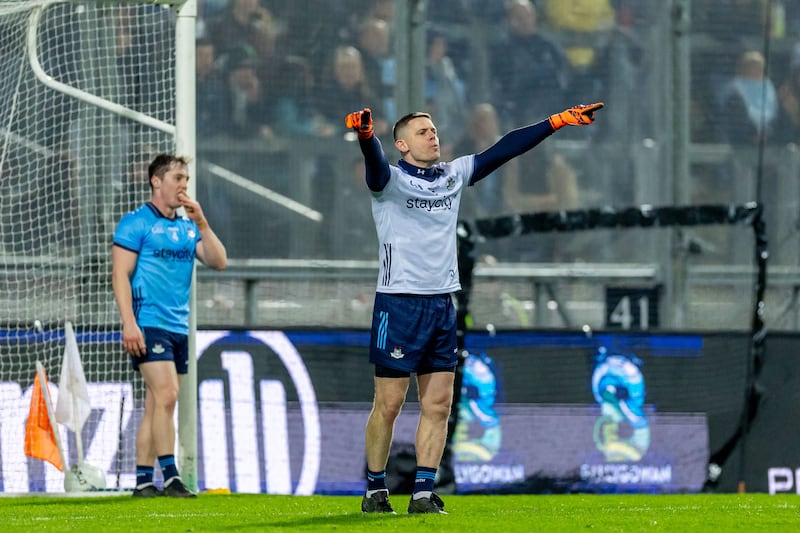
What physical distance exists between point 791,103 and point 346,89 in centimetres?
382

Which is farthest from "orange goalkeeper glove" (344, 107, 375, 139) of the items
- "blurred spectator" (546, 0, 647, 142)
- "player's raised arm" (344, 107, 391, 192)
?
"blurred spectator" (546, 0, 647, 142)

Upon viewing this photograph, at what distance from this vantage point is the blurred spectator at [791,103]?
40.9 ft

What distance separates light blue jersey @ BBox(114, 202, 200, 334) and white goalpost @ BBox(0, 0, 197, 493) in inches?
66.0

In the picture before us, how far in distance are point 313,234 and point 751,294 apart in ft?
11.9

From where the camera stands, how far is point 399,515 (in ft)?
22.5

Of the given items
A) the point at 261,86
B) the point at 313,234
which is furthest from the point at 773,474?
the point at 261,86

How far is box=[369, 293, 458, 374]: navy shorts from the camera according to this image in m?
6.92

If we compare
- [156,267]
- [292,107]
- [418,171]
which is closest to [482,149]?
[292,107]

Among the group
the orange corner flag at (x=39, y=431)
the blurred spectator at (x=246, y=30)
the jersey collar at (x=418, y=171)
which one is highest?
the blurred spectator at (x=246, y=30)

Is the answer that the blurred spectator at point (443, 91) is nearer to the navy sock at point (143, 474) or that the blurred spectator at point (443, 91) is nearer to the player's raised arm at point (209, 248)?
the player's raised arm at point (209, 248)

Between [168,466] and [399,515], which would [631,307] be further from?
[399,515]

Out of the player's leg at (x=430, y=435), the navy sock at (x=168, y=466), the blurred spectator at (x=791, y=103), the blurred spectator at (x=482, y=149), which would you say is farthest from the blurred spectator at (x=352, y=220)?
the player's leg at (x=430, y=435)

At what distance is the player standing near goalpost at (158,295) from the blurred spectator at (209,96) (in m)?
2.89

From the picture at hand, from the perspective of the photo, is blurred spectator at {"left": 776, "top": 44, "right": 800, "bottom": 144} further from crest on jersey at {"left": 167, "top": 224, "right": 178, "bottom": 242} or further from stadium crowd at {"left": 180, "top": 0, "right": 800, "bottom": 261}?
crest on jersey at {"left": 167, "top": 224, "right": 178, "bottom": 242}
